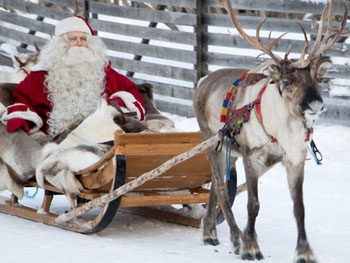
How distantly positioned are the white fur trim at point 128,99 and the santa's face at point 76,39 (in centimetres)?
58

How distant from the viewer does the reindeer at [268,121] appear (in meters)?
5.23

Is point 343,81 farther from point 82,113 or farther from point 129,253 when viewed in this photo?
point 129,253

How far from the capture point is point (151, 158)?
622cm

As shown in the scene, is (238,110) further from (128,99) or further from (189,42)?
(189,42)

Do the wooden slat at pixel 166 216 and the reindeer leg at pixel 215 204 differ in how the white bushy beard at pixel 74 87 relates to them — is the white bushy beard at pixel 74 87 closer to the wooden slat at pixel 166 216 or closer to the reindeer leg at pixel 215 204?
the wooden slat at pixel 166 216

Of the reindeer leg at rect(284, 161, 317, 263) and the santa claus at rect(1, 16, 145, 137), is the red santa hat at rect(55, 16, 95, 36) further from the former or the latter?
the reindeer leg at rect(284, 161, 317, 263)

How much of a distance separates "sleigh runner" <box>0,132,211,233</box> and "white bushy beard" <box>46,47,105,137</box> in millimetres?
629

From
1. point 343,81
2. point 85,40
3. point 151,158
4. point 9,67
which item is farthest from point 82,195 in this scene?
point 9,67

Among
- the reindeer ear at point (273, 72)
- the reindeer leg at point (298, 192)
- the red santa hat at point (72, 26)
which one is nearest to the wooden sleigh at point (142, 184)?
the reindeer leg at point (298, 192)

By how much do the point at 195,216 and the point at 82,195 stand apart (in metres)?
0.96

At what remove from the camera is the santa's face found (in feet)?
24.6

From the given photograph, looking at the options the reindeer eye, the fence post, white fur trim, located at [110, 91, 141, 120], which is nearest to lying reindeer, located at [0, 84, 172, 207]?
white fur trim, located at [110, 91, 141, 120]

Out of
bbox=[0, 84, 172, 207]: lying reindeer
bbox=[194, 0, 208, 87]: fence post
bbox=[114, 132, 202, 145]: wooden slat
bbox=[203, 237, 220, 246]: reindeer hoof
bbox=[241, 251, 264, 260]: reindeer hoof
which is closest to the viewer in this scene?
bbox=[241, 251, 264, 260]: reindeer hoof

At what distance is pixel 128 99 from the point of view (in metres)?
7.20
